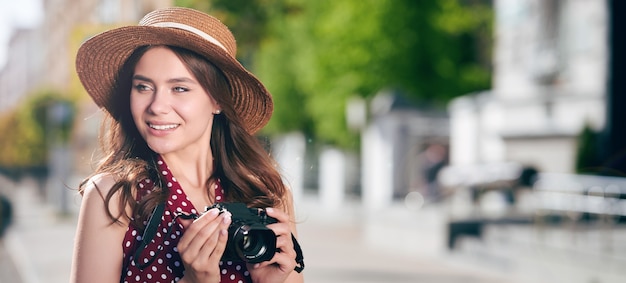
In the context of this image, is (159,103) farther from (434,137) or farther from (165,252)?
(434,137)

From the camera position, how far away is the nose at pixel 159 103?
85.7 inches

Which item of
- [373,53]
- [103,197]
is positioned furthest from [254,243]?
[373,53]

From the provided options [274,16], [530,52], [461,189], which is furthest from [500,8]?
[274,16]

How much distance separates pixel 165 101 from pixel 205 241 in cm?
38

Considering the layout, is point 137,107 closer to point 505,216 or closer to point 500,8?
point 505,216

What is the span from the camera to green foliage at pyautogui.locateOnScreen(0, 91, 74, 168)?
35094 millimetres

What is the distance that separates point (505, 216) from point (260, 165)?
13625 millimetres

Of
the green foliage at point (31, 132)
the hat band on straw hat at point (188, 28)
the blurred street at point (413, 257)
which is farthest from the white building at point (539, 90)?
the hat band on straw hat at point (188, 28)

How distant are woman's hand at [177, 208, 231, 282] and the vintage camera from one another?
20 mm

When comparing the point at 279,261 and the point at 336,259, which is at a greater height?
the point at 279,261

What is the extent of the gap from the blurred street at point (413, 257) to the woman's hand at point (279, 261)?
8.44 meters

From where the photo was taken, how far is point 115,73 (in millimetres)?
2332

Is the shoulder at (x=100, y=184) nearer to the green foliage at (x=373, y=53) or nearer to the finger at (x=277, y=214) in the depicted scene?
the finger at (x=277, y=214)

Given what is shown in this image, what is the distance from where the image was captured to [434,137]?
23.0 metres
